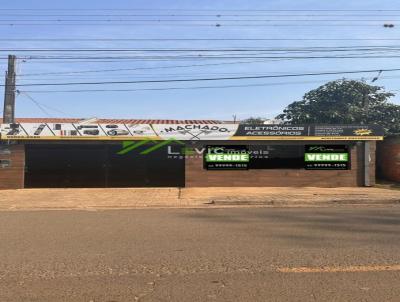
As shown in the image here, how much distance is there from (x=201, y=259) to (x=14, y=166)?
17.9m

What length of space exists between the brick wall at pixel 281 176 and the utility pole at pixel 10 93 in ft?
49.6

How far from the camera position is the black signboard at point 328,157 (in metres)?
24.0

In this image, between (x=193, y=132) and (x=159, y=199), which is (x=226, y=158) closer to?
(x=193, y=132)

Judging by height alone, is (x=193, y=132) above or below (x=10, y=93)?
below

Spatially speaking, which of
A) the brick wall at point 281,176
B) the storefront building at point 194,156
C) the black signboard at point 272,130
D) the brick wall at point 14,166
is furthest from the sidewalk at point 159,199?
the black signboard at point 272,130

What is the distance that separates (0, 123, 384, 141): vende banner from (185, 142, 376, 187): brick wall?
94cm

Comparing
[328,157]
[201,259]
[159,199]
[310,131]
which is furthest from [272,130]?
[201,259]

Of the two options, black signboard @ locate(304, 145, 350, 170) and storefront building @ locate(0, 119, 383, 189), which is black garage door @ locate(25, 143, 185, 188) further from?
black signboard @ locate(304, 145, 350, 170)

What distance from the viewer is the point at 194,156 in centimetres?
2369

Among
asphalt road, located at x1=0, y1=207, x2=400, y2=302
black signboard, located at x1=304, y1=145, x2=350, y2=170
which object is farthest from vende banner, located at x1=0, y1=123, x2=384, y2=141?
asphalt road, located at x1=0, y1=207, x2=400, y2=302

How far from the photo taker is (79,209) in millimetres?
15430

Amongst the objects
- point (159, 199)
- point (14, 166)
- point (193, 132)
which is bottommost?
point (159, 199)

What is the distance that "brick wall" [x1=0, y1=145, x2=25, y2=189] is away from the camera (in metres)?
23.1

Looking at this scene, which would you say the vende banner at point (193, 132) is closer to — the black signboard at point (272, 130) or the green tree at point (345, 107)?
the black signboard at point (272, 130)
